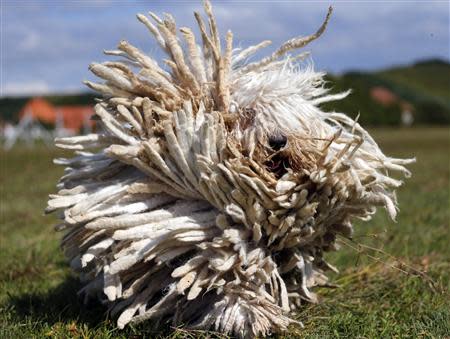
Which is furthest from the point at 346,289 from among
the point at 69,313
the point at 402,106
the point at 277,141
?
the point at 402,106

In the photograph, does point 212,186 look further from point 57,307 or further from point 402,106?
point 402,106

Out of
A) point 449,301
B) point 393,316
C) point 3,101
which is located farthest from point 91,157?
point 3,101

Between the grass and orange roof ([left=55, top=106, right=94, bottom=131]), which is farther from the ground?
the grass

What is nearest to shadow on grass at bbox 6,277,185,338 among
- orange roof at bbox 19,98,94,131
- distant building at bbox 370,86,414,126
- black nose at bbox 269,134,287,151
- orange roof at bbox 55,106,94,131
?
black nose at bbox 269,134,287,151

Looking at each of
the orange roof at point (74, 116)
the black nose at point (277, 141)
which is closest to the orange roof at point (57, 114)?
the orange roof at point (74, 116)

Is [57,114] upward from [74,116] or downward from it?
upward

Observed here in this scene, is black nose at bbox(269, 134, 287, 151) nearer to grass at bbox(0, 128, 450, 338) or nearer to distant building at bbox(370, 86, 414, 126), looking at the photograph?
grass at bbox(0, 128, 450, 338)

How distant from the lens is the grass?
3627mm

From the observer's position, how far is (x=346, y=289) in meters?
4.52

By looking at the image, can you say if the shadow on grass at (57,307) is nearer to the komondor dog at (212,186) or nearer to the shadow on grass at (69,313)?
the shadow on grass at (69,313)

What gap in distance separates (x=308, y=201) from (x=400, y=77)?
9229 cm

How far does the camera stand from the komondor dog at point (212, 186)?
11.3 feet

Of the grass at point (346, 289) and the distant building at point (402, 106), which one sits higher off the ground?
the grass at point (346, 289)

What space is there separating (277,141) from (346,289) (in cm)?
136
